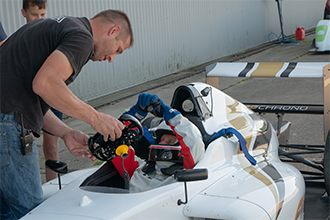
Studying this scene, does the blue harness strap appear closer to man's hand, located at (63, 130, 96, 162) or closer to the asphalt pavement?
man's hand, located at (63, 130, 96, 162)

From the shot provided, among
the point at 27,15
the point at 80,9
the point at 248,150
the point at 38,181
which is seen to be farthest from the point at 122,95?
the point at 38,181

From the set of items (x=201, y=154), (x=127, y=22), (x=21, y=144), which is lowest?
(x=201, y=154)

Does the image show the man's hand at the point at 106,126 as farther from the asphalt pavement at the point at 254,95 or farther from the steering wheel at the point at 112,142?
the asphalt pavement at the point at 254,95

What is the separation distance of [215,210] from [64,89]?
1.26m

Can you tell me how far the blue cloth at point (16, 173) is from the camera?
2088mm

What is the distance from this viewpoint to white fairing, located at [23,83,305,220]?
7.61 feet

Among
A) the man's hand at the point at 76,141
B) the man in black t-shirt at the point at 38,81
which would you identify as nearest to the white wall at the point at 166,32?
the man's hand at the point at 76,141

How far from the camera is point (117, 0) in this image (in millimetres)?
9078

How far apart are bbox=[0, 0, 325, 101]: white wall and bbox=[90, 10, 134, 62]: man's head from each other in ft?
17.3

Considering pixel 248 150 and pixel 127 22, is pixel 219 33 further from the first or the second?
pixel 127 22

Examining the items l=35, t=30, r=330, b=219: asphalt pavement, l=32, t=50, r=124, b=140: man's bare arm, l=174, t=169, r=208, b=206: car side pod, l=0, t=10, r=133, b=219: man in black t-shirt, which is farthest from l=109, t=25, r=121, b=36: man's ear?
Answer: l=35, t=30, r=330, b=219: asphalt pavement

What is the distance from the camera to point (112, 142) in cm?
243

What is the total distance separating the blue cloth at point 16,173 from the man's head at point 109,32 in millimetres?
650

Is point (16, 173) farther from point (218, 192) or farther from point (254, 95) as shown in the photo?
point (254, 95)
